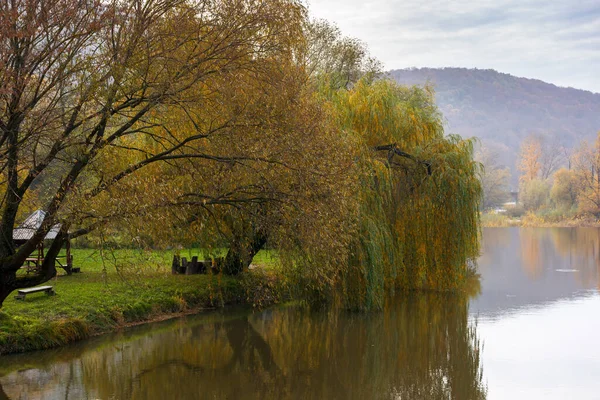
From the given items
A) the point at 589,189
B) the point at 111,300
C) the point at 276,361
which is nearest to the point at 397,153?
the point at 276,361

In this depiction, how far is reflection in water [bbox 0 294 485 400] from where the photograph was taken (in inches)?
411

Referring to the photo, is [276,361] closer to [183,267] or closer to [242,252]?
[242,252]

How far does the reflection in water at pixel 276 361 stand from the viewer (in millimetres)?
10438

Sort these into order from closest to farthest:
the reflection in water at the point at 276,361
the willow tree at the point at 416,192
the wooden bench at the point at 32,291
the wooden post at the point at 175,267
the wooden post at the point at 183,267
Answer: the reflection in water at the point at 276,361
the wooden bench at the point at 32,291
the willow tree at the point at 416,192
the wooden post at the point at 175,267
the wooden post at the point at 183,267

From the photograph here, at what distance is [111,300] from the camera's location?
14562 mm

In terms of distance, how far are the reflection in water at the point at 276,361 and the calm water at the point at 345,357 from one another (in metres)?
0.02

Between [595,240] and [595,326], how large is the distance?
1146 inches

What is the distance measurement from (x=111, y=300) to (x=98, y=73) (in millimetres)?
5519

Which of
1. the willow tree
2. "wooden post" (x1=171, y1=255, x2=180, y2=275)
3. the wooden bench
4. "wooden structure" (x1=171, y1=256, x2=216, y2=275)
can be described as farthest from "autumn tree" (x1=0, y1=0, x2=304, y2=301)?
"wooden structure" (x1=171, y1=256, x2=216, y2=275)

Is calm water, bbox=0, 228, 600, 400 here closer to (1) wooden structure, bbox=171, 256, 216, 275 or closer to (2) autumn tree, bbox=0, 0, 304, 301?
(2) autumn tree, bbox=0, 0, 304, 301

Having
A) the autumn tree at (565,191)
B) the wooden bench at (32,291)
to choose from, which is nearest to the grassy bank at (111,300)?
the wooden bench at (32,291)

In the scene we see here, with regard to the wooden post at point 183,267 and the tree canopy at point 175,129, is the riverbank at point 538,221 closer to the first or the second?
the wooden post at point 183,267

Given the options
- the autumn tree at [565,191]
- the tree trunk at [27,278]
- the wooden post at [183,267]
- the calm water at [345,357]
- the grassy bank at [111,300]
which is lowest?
the calm water at [345,357]

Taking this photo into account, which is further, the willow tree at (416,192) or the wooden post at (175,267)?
the wooden post at (175,267)
